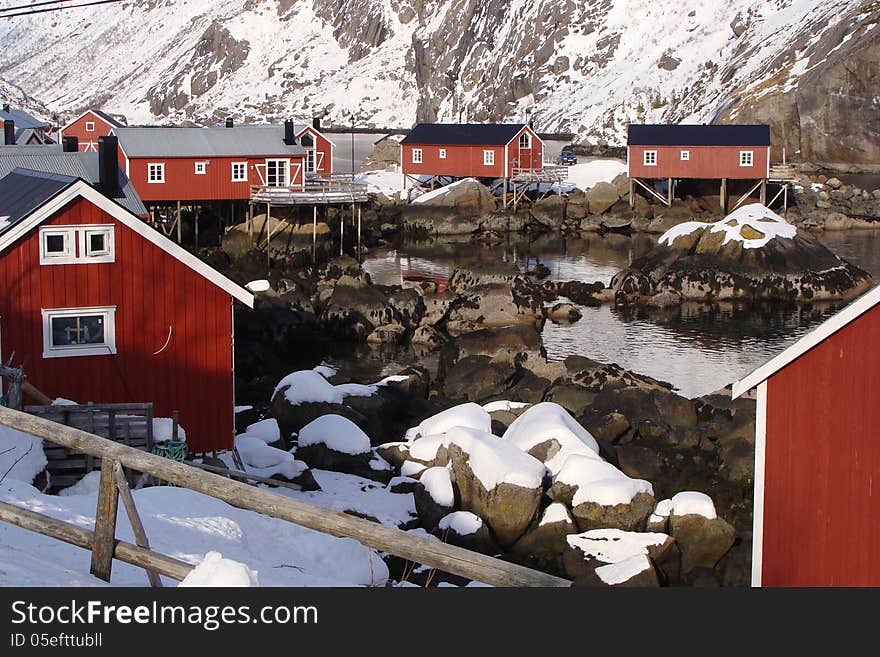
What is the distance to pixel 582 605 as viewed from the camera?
19.1ft

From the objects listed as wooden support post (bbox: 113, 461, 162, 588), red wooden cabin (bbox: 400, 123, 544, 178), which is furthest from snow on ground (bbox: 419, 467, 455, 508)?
red wooden cabin (bbox: 400, 123, 544, 178)

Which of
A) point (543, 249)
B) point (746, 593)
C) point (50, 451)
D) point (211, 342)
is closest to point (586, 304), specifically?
point (543, 249)

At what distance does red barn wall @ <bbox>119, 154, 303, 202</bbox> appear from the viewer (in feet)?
154

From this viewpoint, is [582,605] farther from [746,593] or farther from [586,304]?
[586,304]

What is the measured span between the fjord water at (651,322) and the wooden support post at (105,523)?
21287 mm

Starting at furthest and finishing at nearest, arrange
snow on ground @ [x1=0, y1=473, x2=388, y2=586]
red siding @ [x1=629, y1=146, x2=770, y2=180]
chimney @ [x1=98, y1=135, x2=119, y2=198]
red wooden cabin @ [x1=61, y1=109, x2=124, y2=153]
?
red siding @ [x1=629, y1=146, x2=770, y2=180] < red wooden cabin @ [x1=61, y1=109, x2=124, y2=153] < chimney @ [x1=98, y1=135, x2=119, y2=198] < snow on ground @ [x1=0, y1=473, x2=388, y2=586]

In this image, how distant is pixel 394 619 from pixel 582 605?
0.94 meters

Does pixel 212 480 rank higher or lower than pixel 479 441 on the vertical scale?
higher

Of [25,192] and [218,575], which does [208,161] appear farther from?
[218,575]

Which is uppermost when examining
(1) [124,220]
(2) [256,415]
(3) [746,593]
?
(1) [124,220]

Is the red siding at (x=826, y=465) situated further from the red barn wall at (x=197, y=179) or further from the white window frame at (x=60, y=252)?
the red barn wall at (x=197, y=179)

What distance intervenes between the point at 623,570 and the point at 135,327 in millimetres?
8139

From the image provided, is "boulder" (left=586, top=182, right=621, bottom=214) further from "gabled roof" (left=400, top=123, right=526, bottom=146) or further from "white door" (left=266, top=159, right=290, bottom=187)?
"white door" (left=266, top=159, right=290, bottom=187)

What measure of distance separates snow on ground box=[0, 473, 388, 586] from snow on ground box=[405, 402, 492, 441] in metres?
6.93
